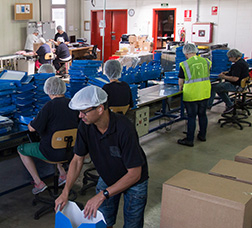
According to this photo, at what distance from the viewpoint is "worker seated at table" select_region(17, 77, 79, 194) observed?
3.37 metres

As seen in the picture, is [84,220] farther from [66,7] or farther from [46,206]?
[66,7]

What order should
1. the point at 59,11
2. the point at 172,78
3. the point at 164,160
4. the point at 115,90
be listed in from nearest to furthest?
the point at 115,90 < the point at 164,160 < the point at 172,78 < the point at 59,11

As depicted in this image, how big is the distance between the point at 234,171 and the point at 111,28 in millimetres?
12422

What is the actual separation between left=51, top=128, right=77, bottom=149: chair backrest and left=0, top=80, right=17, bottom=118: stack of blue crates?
2.39 feet

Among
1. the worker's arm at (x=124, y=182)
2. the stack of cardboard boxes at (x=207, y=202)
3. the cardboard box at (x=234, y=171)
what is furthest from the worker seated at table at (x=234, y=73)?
the worker's arm at (x=124, y=182)

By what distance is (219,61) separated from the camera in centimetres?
768

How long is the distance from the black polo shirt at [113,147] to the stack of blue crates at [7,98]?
1.78 meters

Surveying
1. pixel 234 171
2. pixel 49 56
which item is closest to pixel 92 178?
pixel 234 171

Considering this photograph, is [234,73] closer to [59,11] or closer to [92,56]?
[92,56]

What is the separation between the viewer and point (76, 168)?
233 centimetres

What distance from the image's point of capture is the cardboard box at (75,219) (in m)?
1.89

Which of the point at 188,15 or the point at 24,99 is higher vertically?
the point at 188,15

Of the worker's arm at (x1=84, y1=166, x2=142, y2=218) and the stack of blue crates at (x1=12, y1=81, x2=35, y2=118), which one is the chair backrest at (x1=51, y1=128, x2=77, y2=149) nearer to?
the stack of blue crates at (x1=12, y1=81, x2=35, y2=118)

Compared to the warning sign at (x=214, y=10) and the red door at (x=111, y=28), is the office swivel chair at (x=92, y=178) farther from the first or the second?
the red door at (x=111, y=28)
